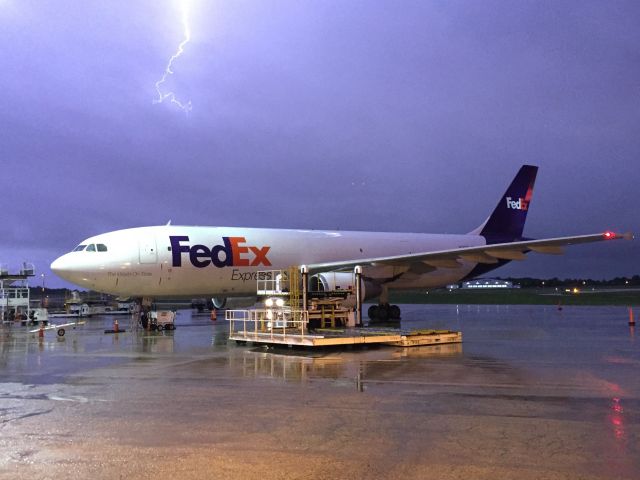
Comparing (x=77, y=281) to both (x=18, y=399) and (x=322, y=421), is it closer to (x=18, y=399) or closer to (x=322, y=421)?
(x=18, y=399)

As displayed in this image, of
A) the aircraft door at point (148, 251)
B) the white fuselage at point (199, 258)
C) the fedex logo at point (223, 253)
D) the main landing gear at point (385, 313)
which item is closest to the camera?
the white fuselage at point (199, 258)

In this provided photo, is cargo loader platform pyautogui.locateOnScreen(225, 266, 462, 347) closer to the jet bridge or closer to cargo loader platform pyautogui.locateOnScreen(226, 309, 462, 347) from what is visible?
cargo loader platform pyautogui.locateOnScreen(226, 309, 462, 347)

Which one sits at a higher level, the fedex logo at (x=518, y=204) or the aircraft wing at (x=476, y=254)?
the fedex logo at (x=518, y=204)

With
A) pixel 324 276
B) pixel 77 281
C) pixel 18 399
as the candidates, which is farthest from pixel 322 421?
pixel 77 281

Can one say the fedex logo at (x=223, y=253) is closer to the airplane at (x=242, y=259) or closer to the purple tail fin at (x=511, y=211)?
the airplane at (x=242, y=259)

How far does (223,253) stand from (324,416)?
15023 millimetres

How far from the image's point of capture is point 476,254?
20.4 meters

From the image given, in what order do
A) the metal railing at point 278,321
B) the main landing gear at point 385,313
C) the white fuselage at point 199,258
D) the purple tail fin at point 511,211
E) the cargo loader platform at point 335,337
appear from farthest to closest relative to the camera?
the purple tail fin at point 511,211
the main landing gear at point 385,313
the white fuselage at point 199,258
the metal railing at point 278,321
the cargo loader platform at point 335,337

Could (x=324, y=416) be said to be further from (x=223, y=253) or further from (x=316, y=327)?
(x=223, y=253)

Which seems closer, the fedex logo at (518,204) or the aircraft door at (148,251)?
the aircraft door at (148,251)

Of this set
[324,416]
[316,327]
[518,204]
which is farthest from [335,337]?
[518,204]

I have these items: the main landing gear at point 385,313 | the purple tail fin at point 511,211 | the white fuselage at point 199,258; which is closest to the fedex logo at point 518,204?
the purple tail fin at point 511,211

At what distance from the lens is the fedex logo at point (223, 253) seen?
1999 cm

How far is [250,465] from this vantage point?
4.53 m
